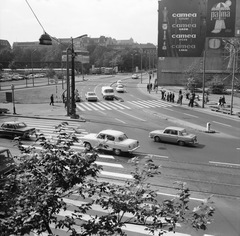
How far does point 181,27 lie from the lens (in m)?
67.4

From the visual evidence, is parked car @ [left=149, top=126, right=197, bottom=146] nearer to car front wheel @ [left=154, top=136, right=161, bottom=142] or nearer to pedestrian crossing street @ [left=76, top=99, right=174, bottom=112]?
car front wheel @ [left=154, top=136, right=161, bottom=142]

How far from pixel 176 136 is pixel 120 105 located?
23353 millimetres

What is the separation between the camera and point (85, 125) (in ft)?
100

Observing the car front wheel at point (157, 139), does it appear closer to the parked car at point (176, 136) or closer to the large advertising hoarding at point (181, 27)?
the parked car at point (176, 136)

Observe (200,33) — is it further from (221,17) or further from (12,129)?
(12,129)

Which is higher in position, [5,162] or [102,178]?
[5,162]

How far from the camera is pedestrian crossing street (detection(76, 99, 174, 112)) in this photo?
42844mm

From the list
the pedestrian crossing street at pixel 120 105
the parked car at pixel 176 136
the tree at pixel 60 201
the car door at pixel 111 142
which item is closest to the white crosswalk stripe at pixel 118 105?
the pedestrian crossing street at pixel 120 105

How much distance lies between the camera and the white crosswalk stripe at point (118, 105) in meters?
42.9

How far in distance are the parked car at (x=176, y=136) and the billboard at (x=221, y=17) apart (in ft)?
156

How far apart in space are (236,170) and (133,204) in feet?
44.2

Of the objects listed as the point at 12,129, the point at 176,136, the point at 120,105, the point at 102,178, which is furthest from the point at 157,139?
the point at 120,105

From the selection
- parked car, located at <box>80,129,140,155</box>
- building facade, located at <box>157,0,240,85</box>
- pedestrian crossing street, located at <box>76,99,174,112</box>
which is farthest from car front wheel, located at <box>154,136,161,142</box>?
building facade, located at <box>157,0,240,85</box>

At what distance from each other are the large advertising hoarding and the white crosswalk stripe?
2237cm
